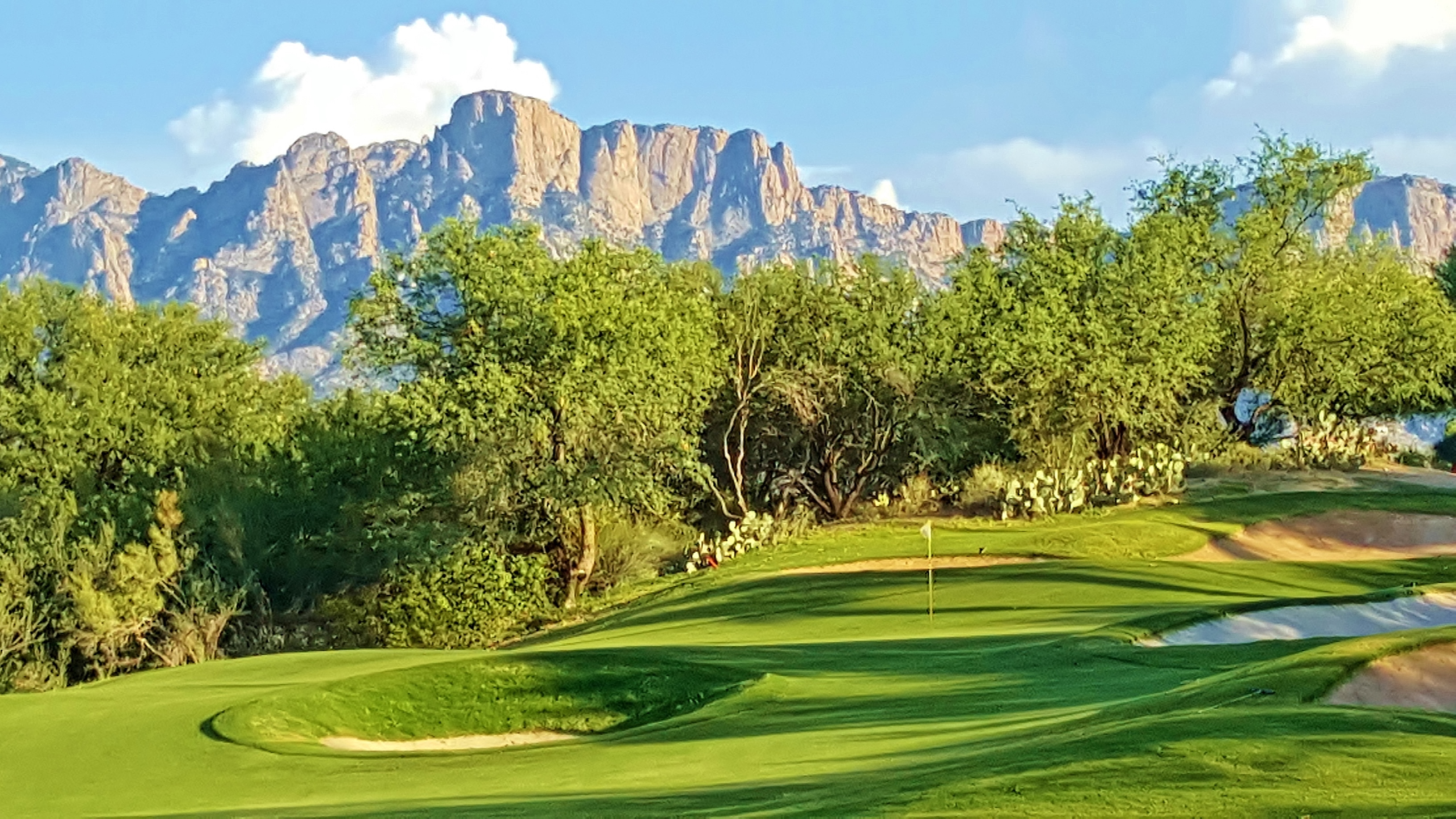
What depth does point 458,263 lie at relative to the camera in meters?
35.2

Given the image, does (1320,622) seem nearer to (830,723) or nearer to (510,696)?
(830,723)

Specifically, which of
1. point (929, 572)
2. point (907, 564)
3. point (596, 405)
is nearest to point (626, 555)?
point (596, 405)

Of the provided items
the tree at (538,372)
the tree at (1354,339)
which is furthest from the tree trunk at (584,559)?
the tree at (1354,339)

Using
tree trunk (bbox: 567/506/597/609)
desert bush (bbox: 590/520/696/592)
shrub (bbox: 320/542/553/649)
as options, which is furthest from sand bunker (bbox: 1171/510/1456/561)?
shrub (bbox: 320/542/553/649)

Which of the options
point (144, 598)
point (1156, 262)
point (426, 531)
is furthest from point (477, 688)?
point (1156, 262)

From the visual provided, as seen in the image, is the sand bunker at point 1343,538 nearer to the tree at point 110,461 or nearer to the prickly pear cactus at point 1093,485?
the prickly pear cactus at point 1093,485

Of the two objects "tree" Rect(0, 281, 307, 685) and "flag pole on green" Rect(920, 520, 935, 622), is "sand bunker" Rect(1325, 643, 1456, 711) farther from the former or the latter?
"tree" Rect(0, 281, 307, 685)

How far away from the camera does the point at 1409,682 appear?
11906 millimetres

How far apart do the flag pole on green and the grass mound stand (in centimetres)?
537

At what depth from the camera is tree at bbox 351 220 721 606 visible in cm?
3331

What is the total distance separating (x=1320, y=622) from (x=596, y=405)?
17800mm

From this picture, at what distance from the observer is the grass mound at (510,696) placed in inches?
614

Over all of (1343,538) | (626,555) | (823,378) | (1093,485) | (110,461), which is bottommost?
(1343,538)

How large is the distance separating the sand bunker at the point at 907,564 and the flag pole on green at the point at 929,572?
0.62ft
